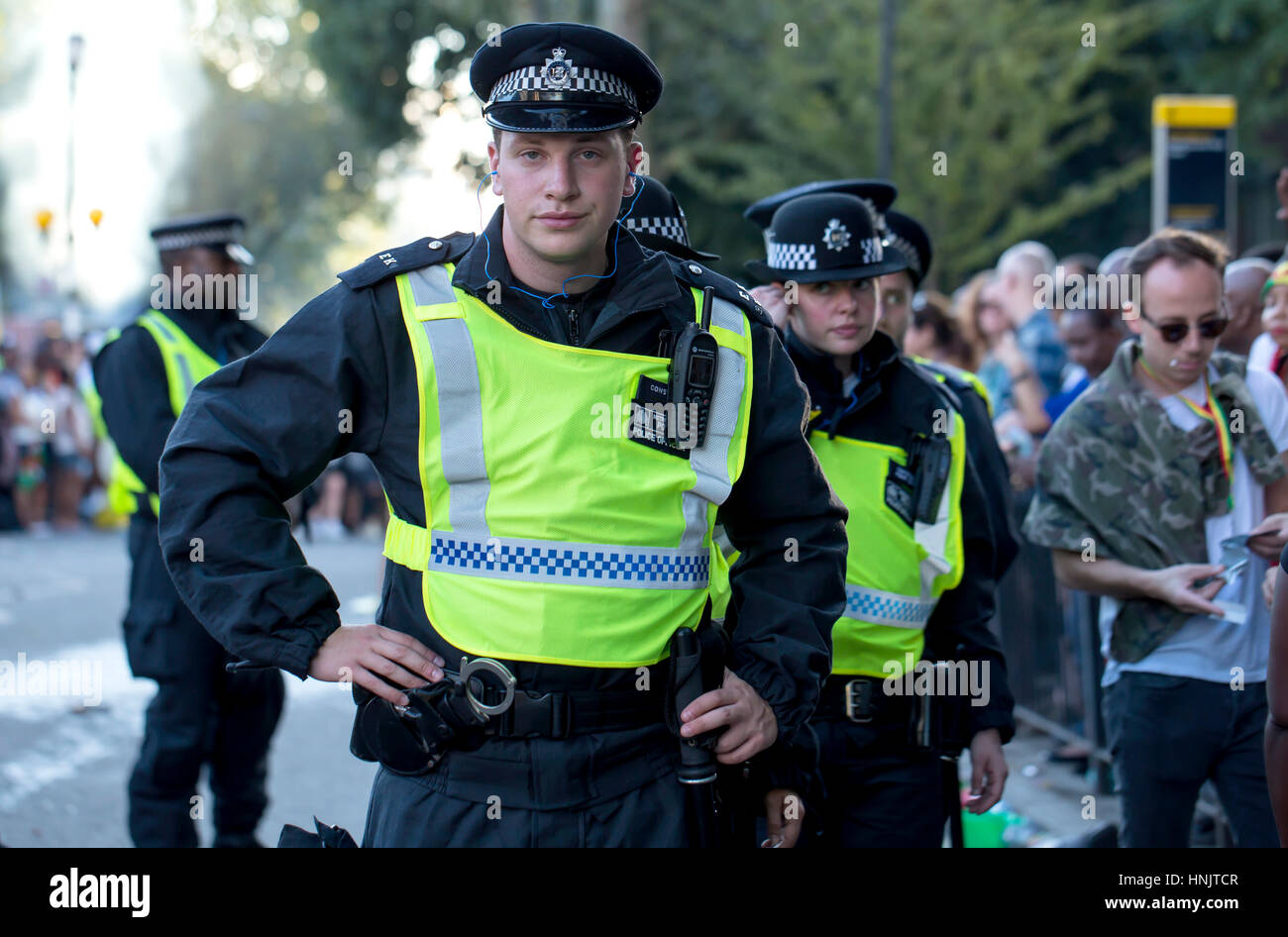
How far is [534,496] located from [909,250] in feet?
8.40

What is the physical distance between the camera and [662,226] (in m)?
4.11

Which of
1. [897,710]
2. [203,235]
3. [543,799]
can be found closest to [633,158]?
[543,799]

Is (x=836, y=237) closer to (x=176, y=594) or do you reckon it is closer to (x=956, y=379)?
(x=956, y=379)

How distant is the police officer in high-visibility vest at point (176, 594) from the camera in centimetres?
522

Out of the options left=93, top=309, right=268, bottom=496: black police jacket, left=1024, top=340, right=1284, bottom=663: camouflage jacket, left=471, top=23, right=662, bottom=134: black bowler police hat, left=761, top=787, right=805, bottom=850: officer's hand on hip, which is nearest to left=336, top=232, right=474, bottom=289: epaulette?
left=471, top=23, right=662, bottom=134: black bowler police hat

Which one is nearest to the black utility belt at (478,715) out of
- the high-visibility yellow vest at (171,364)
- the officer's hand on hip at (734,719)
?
the officer's hand on hip at (734,719)

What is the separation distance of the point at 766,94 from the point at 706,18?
2.09 m

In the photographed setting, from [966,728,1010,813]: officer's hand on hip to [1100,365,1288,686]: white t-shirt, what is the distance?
487 millimetres

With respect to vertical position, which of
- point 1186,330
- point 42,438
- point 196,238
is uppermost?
point 42,438

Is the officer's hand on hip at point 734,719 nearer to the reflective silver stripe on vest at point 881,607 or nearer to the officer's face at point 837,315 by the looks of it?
the reflective silver stripe on vest at point 881,607

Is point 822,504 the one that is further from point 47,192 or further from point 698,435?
point 47,192

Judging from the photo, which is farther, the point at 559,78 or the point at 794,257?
the point at 794,257

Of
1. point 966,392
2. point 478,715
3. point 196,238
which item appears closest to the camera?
point 478,715
